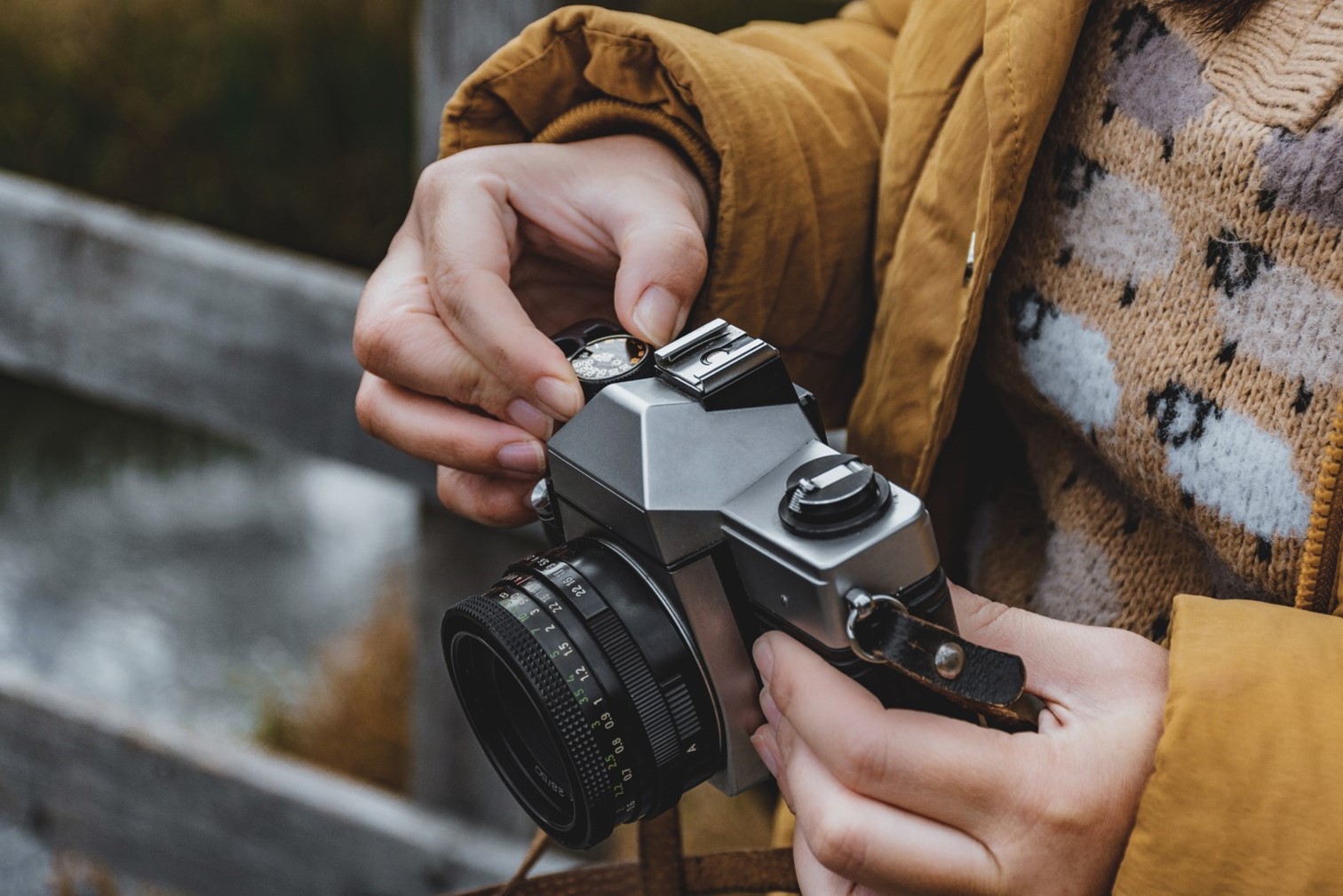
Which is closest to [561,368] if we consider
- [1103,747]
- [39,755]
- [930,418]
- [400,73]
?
[930,418]

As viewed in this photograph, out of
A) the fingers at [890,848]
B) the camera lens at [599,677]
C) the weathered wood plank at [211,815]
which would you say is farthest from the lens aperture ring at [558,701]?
the weathered wood plank at [211,815]

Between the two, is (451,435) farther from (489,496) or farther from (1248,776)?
(1248,776)

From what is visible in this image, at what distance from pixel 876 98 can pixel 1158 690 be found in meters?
0.44

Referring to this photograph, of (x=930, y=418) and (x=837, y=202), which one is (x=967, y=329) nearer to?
(x=930, y=418)

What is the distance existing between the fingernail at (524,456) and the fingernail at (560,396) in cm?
4

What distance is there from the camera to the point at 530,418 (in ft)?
2.15

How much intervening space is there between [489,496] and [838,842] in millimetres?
323

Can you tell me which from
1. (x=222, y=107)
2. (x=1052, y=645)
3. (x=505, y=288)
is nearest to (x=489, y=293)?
(x=505, y=288)

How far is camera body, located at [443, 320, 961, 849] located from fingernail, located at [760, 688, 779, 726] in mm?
18

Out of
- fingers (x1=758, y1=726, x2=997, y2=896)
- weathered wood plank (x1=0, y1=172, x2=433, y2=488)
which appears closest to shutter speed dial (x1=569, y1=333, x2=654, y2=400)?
fingers (x1=758, y1=726, x2=997, y2=896)

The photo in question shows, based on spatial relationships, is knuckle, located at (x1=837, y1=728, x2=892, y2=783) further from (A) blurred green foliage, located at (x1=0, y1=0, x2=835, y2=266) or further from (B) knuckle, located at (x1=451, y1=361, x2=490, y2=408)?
(A) blurred green foliage, located at (x1=0, y1=0, x2=835, y2=266)

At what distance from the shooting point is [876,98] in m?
0.79

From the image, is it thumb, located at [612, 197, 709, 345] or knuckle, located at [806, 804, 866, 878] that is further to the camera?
thumb, located at [612, 197, 709, 345]

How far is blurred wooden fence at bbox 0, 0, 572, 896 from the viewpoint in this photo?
1.20 meters
